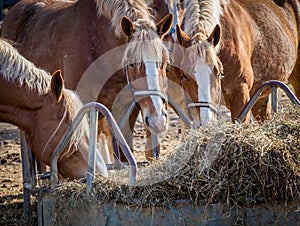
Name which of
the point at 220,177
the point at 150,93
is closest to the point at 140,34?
the point at 150,93

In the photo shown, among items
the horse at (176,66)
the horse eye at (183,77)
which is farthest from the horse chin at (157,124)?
the horse eye at (183,77)

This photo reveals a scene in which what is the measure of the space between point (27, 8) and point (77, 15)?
1.59 meters

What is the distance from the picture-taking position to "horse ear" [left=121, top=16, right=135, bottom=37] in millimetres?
4758

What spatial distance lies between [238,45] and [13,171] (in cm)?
286

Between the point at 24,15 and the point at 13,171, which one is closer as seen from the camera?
the point at 13,171

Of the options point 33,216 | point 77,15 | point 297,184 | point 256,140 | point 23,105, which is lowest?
point 33,216

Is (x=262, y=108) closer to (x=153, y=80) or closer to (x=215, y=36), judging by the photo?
(x=215, y=36)

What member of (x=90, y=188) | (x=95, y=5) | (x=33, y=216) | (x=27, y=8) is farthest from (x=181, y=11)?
(x=90, y=188)

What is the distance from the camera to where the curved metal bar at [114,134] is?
134 inches

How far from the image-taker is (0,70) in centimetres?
422

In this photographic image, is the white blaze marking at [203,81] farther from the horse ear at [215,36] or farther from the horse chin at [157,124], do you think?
the horse chin at [157,124]

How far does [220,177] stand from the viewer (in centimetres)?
337

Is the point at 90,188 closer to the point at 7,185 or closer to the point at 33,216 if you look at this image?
the point at 33,216

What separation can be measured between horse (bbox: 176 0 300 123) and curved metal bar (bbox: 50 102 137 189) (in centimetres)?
141
